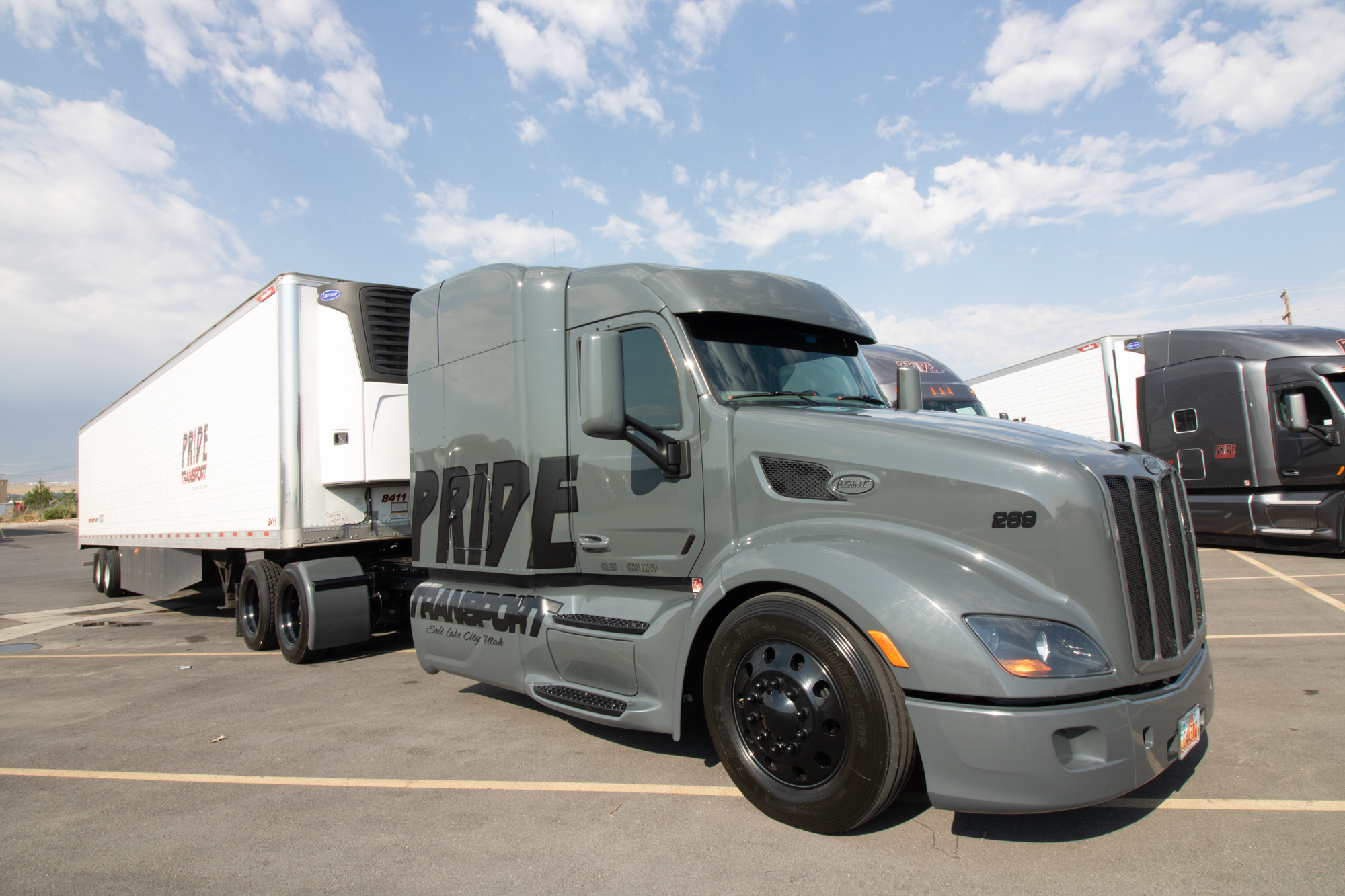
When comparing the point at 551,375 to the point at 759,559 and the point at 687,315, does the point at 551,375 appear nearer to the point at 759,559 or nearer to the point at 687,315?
the point at 687,315

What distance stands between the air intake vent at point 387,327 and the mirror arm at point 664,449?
423 centimetres

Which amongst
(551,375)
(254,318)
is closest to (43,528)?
(254,318)

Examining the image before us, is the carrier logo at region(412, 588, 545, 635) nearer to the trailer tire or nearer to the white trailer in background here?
the trailer tire

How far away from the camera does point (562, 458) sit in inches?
194

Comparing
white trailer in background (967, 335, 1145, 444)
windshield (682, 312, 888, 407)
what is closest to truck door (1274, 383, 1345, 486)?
white trailer in background (967, 335, 1145, 444)

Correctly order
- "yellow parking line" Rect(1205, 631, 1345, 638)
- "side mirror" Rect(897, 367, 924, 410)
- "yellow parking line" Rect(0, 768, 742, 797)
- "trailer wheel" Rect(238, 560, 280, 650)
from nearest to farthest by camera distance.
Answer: "yellow parking line" Rect(0, 768, 742, 797), "side mirror" Rect(897, 367, 924, 410), "yellow parking line" Rect(1205, 631, 1345, 638), "trailer wheel" Rect(238, 560, 280, 650)

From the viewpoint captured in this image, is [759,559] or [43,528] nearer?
[759,559]

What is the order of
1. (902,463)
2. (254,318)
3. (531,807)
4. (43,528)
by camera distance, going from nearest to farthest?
(902,463) < (531,807) < (254,318) < (43,528)

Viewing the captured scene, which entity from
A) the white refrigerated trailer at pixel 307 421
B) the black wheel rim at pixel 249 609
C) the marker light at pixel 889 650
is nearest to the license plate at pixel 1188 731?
the marker light at pixel 889 650

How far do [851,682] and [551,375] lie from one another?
2.79m

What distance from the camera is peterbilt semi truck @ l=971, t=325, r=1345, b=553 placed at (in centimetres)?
1201

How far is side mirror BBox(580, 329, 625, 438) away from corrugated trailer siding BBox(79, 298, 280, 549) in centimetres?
476

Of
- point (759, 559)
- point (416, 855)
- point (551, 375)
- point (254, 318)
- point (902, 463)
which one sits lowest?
point (416, 855)

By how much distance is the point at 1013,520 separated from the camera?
315cm
